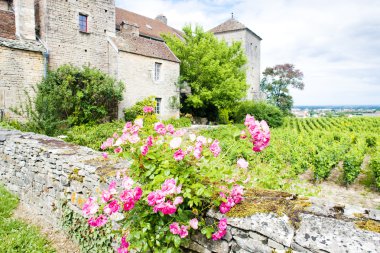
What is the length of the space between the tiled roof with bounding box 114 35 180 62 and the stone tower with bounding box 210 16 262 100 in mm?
14602

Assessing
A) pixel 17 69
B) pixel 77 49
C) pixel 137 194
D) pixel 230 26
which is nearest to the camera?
pixel 137 194

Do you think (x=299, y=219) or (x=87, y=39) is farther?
(x=87, y=39)

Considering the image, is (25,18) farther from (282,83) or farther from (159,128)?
(282,83)

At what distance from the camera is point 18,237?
435cm

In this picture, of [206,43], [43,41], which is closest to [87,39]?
[43,41]

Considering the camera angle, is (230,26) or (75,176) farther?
(230,26)

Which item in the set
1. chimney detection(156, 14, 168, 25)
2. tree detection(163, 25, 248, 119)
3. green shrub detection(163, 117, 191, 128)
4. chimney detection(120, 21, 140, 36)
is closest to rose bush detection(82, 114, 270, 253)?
green shrub detection(163, 117, 191, 128)

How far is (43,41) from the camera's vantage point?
49.3 ft

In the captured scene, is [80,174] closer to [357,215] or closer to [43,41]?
[357,215]

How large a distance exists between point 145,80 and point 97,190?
16.0m

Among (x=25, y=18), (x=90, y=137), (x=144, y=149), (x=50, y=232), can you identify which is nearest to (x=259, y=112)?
(x=90, y=137)

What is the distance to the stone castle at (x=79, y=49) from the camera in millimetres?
13453

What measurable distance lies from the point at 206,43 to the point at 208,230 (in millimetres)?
21347

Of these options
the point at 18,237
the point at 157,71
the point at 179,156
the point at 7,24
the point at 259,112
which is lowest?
the point at 18,237
